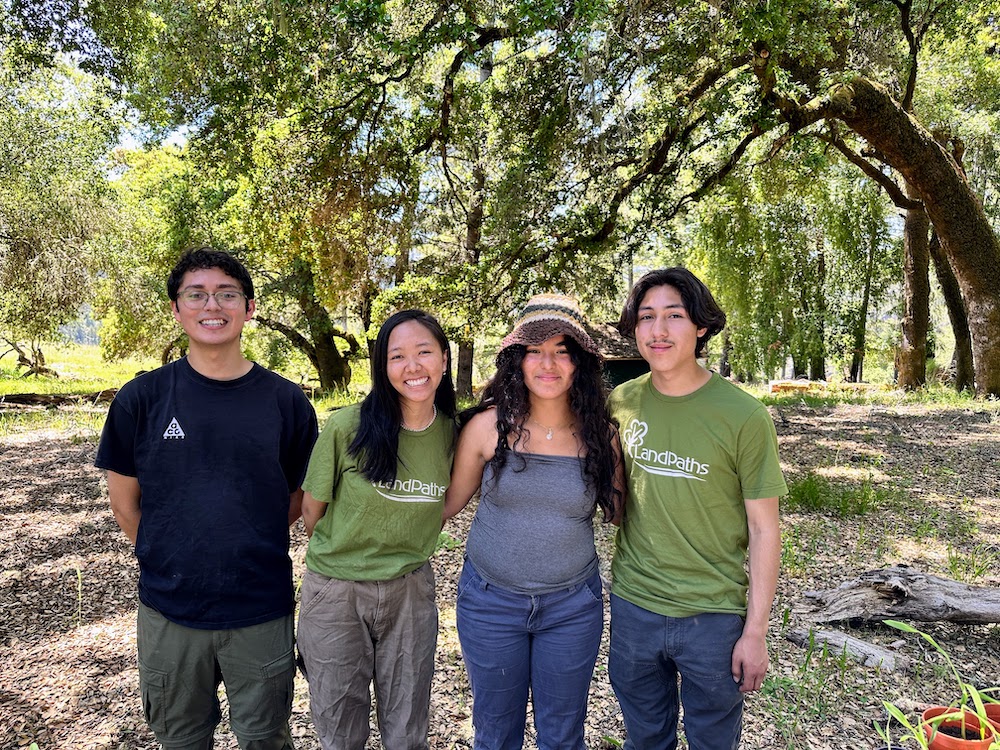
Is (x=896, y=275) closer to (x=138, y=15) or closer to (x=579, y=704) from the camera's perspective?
(x=138, y=15)

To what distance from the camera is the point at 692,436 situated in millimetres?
2105

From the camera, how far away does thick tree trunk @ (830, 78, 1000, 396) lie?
A: 8000 mm

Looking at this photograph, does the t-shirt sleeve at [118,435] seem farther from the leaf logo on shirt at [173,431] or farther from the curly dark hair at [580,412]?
the curly dark hair at [580,412]

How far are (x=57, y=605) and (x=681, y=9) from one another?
7.20 m

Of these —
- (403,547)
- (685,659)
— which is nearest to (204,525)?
(403,547)

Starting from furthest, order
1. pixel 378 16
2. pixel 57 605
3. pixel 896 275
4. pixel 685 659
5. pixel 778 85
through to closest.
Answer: pixel 896 275
pixel 778 85
pixel 378 16
pixel 57 605
pixel 685 659

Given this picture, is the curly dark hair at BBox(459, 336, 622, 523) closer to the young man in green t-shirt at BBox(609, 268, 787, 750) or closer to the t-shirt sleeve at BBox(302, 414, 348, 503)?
the young man in green t-shirt at BBox(609, 268, 787, 750)

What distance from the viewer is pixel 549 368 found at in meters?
2.24

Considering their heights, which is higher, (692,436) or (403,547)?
(692,436)

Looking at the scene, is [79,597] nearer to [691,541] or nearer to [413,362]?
A: [413,362]

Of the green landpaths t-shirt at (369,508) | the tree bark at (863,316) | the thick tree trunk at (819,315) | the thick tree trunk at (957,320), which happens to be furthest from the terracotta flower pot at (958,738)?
the thick tree trunk at (819,315)

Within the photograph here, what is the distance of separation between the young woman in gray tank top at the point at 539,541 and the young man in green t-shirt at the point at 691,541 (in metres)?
0.13

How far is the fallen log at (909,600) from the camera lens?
3.46 meters

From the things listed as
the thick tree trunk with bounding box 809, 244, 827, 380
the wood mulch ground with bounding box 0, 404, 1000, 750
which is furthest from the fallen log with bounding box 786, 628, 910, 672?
the thick tree trunk with bounding box 809, 244, 827, 380
